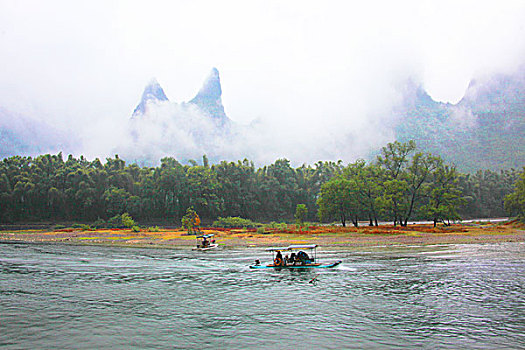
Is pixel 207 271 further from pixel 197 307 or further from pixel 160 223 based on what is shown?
pixel 160 223

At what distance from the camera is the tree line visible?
89188mm

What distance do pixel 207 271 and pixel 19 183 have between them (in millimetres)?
107287

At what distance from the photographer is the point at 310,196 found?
13950cm

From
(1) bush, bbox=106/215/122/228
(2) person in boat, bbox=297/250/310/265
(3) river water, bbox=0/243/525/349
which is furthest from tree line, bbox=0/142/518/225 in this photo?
(2) person in boat, bbox=297/250/310/265

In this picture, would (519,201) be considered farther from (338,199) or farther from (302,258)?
(302,258)

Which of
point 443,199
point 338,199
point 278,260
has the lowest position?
point 278,260

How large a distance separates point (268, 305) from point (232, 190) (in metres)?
106

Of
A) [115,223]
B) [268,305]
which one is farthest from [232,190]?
[268,305]

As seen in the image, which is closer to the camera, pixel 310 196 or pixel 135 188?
pixel 135 188

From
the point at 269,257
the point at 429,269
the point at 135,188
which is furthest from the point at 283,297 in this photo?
the point at 135,188

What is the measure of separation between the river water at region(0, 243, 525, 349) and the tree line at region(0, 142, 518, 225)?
48911mm

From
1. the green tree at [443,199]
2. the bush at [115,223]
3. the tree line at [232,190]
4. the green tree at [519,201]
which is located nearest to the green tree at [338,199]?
the tree line at [232,190]

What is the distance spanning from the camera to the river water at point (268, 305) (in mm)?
18141

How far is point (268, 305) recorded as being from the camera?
23.8 metres
